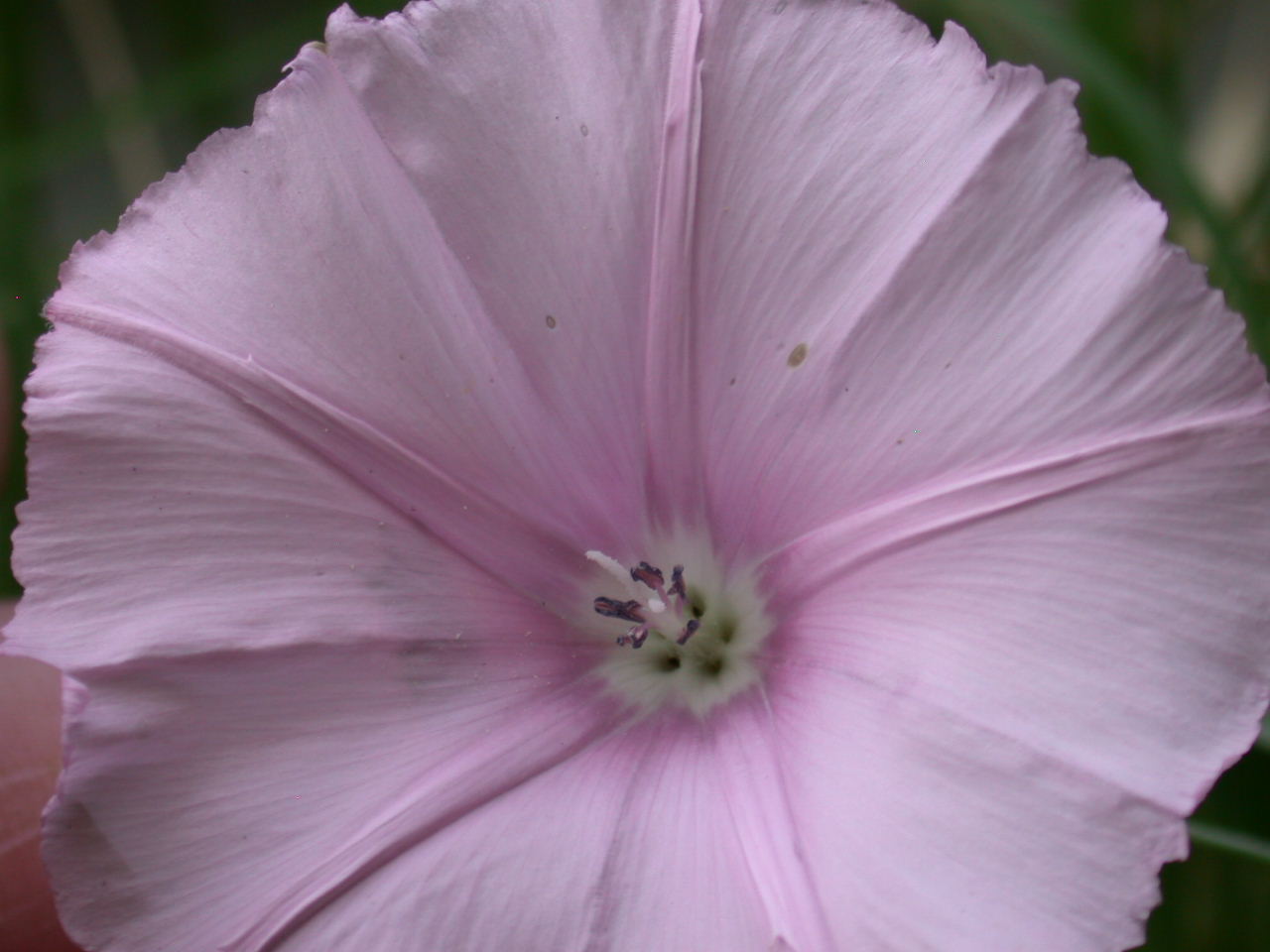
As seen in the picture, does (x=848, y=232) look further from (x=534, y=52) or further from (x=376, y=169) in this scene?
(x=376, y=169)

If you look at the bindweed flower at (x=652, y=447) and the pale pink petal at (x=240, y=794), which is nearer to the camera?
the bindweed flower at (x=652, y=447)

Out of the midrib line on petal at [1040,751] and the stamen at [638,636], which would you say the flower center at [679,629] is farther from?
the midrib line on petal at [1040,751]

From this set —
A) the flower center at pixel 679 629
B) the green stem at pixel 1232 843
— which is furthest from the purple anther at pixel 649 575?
the green stem at pixel 1232 843

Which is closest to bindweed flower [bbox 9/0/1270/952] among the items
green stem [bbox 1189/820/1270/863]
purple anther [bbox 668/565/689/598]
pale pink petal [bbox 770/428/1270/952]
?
pale pink petal [bbox 770/428/1270/952]

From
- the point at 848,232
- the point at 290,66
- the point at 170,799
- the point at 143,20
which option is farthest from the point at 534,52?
the point at 143,20

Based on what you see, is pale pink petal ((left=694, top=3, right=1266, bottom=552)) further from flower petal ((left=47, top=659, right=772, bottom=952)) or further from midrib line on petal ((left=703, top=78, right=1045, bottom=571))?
flower petal ((left=47, top=659, right=772, bottom=952))
